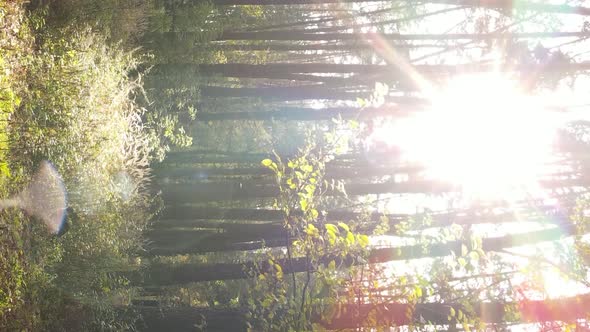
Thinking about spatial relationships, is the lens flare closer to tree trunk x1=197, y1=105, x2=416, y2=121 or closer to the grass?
the grass

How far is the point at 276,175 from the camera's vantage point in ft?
15.7

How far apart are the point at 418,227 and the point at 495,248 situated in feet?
4.69

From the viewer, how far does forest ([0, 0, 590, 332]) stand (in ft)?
14.8

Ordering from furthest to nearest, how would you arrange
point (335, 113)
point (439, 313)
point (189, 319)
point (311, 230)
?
point (335, 113), point (189, 319), point (439, 313), point (311, 230)

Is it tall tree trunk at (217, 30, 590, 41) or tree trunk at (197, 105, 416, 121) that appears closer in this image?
tall tree trunk at (217, 30, 590, 41)

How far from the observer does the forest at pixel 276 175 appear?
14.8ft

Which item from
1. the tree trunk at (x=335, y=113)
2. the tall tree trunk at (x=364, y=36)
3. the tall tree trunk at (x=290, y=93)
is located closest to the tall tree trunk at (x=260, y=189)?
the tree trunk at (x=335, y=113)

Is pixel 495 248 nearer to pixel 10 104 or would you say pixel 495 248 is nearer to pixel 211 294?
pixel 10 104

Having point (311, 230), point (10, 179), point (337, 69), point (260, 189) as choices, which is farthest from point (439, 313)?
point (260, 189)

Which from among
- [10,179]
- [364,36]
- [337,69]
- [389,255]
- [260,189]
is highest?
[364,36]

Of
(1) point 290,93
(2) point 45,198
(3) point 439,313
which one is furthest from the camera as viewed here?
(1) point 290,93

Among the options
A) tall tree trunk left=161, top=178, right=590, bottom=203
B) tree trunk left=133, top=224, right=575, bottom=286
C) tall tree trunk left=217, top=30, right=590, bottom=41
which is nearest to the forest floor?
tree trunk left=133, top=224, right=575, bottom=286

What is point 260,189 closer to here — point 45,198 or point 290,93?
point 290,93

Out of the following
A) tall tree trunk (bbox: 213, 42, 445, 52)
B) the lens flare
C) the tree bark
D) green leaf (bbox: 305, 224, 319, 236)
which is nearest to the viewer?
green leaf (bbox: 305, 224, 319, 236)
